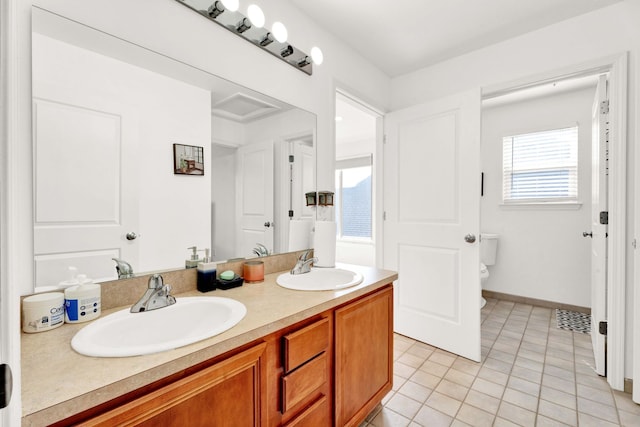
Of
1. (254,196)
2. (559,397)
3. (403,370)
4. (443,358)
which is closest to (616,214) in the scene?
(559,397)

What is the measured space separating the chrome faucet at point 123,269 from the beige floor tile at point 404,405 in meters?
1.55

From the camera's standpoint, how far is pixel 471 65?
2.28 m

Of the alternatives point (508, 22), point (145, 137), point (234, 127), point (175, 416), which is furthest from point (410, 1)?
point (175, 416)

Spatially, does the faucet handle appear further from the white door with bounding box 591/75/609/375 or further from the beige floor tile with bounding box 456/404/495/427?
the white door with bounding box 591/75/609/375

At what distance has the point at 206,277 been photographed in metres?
1.27

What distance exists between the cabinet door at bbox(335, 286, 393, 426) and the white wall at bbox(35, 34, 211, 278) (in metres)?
0.77

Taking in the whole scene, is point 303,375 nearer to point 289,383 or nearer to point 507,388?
point 289,383

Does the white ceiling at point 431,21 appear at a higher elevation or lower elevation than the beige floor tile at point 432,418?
higher

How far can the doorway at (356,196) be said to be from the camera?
4.44 meters

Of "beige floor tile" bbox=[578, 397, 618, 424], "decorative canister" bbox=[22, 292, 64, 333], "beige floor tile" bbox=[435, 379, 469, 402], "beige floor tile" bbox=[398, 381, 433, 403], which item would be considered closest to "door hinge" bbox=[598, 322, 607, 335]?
"beige floor tile" bbox=[578, 397, 618, 424]

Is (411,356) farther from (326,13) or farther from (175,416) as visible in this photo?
(326,13)

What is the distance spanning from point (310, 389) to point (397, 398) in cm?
96

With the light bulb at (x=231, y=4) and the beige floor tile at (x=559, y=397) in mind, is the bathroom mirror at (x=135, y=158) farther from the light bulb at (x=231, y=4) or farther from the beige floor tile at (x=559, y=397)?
the beige floor tile at (x=559, y=397)

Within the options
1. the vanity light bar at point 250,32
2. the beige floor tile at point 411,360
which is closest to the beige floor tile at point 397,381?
the beige floor tile at point 411,360
